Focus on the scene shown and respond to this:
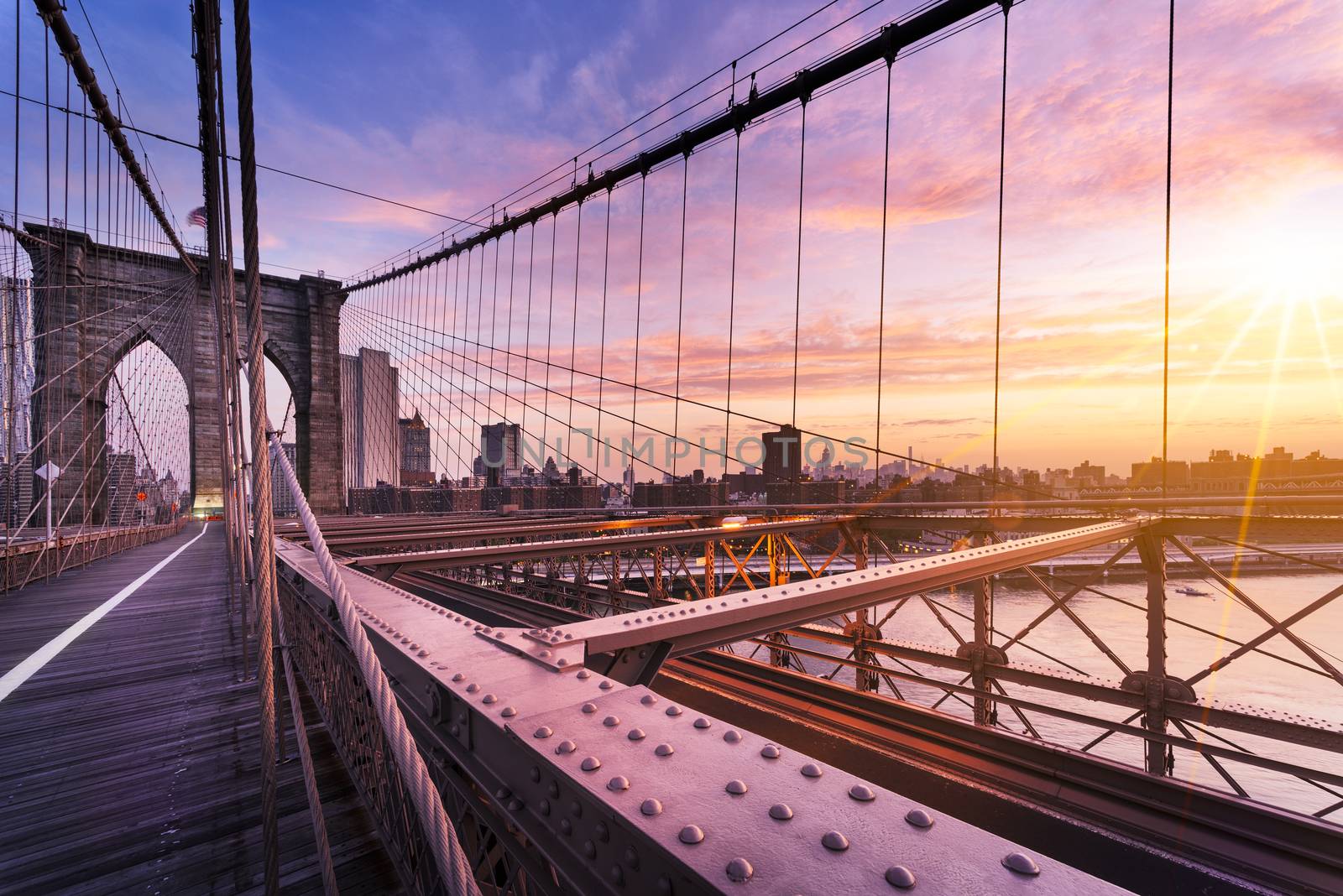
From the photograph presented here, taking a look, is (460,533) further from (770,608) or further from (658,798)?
(658,798)

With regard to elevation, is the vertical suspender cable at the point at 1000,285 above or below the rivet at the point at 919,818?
above

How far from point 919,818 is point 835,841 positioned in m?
0.13

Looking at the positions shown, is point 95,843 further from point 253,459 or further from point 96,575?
point 96,575

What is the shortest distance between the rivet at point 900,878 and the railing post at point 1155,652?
242 inches

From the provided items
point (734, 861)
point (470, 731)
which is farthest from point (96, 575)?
point (734, 861)

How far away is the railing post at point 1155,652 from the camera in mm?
5266

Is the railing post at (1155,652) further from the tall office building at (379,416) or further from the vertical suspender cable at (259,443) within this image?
the tall office building at (379,416)

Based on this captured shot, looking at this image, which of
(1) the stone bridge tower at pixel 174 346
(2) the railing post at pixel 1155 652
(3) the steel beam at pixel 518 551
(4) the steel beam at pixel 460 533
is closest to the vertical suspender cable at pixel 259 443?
(3) the steel beam at pixel 518 551

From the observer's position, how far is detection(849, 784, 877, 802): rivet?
85cm

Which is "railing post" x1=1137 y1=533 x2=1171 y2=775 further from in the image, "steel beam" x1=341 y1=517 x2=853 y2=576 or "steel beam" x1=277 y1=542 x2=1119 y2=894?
"steel beam" x1=277 y1=542 x2=1119 y2=894

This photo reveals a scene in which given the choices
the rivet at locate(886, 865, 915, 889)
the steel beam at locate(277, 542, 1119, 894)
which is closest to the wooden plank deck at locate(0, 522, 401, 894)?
the steel beam at locate(277, 542, 1119, 894)

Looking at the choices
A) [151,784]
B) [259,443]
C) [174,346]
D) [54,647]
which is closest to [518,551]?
[151,784]

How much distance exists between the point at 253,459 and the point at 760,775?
204 cm

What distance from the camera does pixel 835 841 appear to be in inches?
29.1
